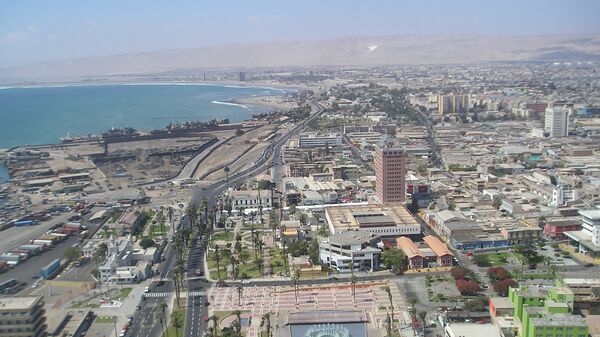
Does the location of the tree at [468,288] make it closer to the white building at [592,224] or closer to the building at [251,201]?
the white building at [592,224]

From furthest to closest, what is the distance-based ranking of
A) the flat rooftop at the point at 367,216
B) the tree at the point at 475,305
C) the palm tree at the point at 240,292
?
the flat rooftop at the point at 367,216
the palm tree at the point at 240,292
the tree at the point at 475,305

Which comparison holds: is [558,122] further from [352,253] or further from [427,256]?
[352,253]

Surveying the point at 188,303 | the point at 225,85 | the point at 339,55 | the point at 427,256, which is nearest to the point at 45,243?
the point at 188,303

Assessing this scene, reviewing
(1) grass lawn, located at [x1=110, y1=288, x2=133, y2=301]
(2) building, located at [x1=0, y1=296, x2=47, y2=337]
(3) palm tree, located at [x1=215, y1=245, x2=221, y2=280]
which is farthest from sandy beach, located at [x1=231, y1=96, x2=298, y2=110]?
(2) building, located at [x1=0, y1=296, x2=47, y2=337]

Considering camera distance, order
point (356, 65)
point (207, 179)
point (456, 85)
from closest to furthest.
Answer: point (207, 179)
point (456, 85)
point (356, 65)

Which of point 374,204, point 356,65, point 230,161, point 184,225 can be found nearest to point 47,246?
point 184,225

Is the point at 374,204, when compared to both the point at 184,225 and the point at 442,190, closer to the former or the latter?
the point at 442,190

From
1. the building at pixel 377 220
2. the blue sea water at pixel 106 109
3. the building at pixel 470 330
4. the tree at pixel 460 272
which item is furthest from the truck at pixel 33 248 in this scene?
the blue sea water at pixel 106 109

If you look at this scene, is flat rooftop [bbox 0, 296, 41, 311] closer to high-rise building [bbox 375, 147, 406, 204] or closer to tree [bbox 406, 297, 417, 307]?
tree [bbox 406, 297, 417, 307]
